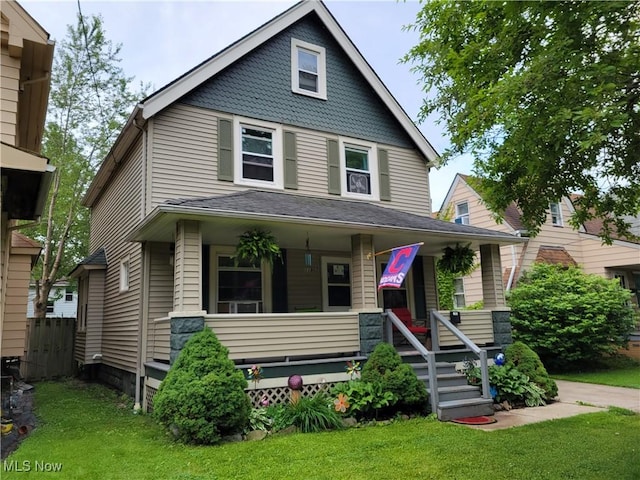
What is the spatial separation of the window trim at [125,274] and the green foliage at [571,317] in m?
10.2

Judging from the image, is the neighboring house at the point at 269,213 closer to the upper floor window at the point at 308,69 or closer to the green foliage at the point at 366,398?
the upper floor window at the point at 308,69

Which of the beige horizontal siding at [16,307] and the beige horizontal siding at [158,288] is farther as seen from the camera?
the beige horizontal siding at [158,288]

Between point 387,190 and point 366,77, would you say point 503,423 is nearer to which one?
point 387,190

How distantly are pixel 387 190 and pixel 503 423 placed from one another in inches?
230

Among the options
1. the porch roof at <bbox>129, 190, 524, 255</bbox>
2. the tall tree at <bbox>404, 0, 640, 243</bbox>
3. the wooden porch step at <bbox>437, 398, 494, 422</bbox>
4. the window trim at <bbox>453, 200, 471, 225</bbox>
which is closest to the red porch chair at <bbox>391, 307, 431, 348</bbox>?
the porch roof at <bbox>129, 190, 524, 255</bbox>

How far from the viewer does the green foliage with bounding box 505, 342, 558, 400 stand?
8.64m

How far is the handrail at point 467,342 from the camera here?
7.73m

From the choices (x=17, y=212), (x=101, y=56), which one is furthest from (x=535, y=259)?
(x=101, y=56)

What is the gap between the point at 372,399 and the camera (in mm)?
7039

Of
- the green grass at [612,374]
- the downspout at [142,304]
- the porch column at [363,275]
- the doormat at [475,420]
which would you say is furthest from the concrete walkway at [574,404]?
the downspout at [142,304]

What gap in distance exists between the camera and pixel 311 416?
6582 mm

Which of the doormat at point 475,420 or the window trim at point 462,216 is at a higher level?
the window trim at point 462,216

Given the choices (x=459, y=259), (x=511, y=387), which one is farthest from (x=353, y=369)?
(x=459, y=259)

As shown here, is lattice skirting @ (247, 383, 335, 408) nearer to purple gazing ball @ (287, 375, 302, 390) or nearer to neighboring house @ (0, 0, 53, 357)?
purple gazing ball @ (287, 375, 302, 390)
